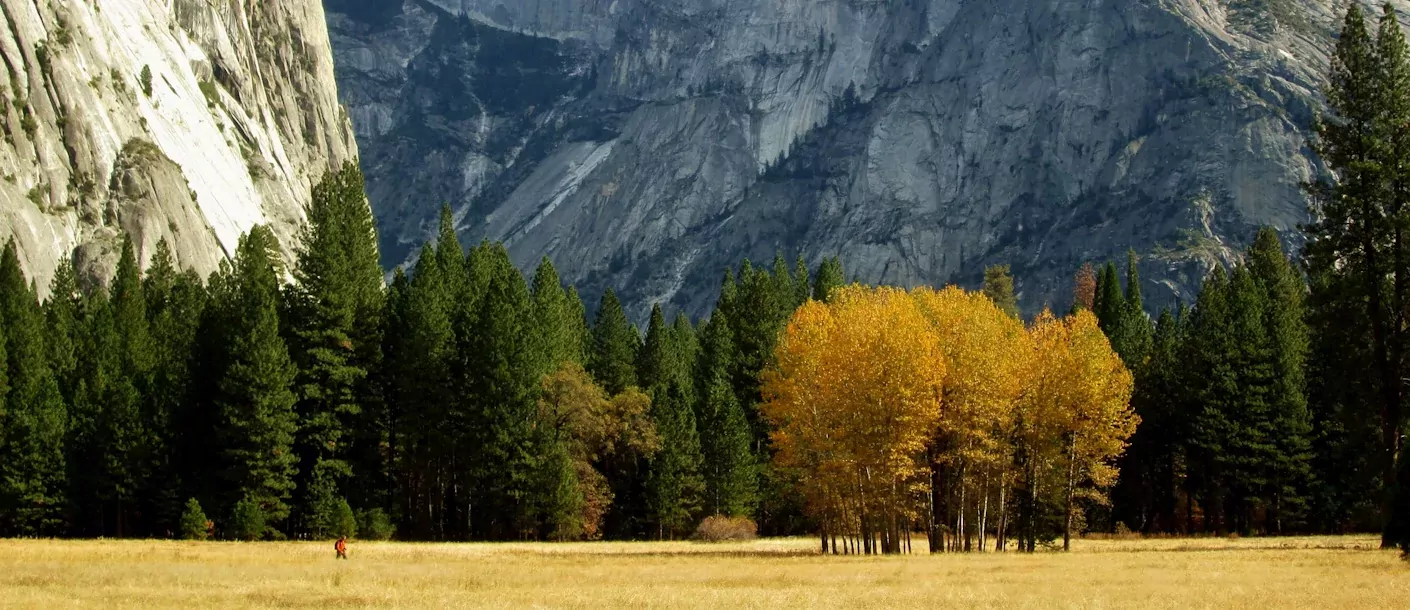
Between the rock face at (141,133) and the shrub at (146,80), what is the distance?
0.20 m

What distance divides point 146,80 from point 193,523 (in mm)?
96200

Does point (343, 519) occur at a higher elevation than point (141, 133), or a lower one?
lower

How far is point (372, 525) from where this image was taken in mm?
68438

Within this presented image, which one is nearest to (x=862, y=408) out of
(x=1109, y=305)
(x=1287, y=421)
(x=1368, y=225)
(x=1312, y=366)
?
(x=1368, y=225)

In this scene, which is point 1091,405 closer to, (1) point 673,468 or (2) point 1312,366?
(1) point 673,468

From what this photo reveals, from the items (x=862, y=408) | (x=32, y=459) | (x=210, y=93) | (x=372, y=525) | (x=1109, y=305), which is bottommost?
(x=372, y=525)

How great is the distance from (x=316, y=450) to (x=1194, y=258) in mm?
147177

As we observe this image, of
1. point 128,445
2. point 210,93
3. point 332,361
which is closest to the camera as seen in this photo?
point 128,445

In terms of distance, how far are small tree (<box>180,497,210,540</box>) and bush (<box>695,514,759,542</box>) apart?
947 inches

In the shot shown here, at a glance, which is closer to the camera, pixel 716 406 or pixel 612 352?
pixel 716 406

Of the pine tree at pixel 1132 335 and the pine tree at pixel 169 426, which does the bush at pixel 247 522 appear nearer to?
the pine tree at pixel 169 426

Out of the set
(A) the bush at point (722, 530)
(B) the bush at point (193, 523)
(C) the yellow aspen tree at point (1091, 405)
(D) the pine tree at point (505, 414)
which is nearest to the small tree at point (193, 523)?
(B) the bush at point (193, 523)

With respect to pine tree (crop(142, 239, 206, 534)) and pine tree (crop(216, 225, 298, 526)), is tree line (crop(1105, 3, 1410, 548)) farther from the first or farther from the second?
pine tree (crop(142, 239, 206, 534))

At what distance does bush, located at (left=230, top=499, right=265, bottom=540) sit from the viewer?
204 ft
